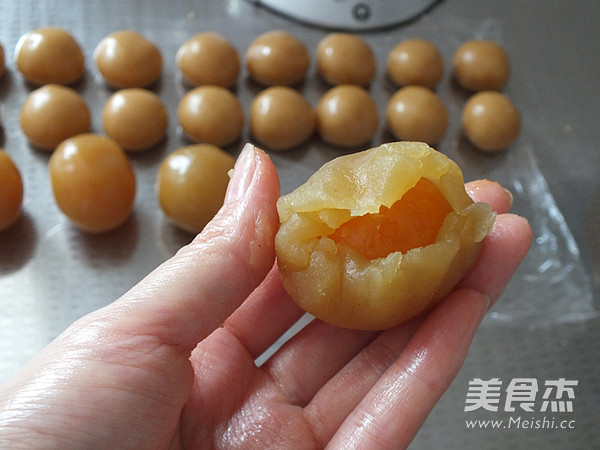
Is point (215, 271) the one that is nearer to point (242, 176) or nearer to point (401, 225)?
point (242, 176)

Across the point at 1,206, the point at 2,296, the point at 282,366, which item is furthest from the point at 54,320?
the point at 282,366

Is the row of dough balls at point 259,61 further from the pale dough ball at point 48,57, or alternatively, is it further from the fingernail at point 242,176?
the fingernail at point 242,176

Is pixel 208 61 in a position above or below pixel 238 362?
above

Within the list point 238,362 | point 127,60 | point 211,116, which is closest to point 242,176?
point 238,362

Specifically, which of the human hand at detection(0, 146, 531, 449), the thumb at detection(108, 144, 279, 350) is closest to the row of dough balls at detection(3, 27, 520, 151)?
the human hand at detection(0, 146, 531, 449)

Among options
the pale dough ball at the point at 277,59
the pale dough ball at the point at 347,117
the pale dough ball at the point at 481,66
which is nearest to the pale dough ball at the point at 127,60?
the pale dough ball at the point at 277,59

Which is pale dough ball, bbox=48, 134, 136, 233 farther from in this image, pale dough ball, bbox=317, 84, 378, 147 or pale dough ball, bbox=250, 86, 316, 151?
pale dough ball, bbox=317, 84, 378, 147
